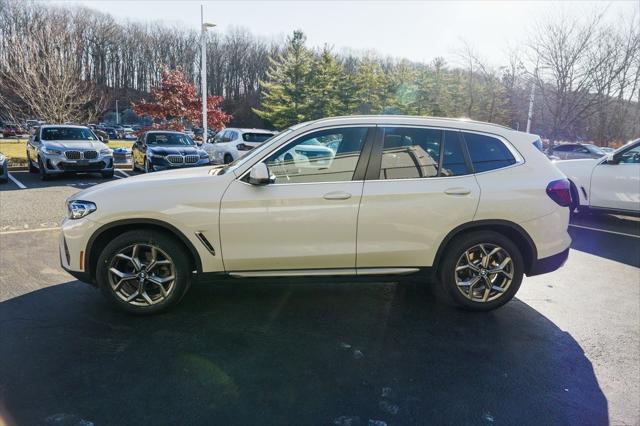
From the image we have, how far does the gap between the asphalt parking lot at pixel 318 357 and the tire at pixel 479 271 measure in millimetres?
179

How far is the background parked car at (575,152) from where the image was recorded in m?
21.1

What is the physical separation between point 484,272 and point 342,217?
1.45 meters

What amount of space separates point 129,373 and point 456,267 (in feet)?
9.16

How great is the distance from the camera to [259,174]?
3461 mm

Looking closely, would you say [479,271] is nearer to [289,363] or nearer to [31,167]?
[289,363]

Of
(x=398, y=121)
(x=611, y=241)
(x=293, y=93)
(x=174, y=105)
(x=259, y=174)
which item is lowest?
(x=611, y=241)

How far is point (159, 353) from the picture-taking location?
123 inches

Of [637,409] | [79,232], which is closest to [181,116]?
[79,232]

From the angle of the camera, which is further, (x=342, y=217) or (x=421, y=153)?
(x=421, y=153)

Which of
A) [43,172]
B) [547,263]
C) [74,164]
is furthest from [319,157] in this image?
[43,172]

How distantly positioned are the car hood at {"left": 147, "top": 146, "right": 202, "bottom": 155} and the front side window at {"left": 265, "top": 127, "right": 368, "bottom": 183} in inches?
393

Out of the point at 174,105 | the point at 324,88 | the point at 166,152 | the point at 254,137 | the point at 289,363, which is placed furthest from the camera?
the point at 324,88

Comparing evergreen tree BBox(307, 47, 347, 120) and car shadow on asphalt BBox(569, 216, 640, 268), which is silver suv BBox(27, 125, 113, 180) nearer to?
car shadow on asphalt BBox(569, 216, 640, 268)

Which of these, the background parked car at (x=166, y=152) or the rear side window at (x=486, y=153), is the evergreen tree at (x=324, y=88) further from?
the rear side window at (x=486, y=153)
